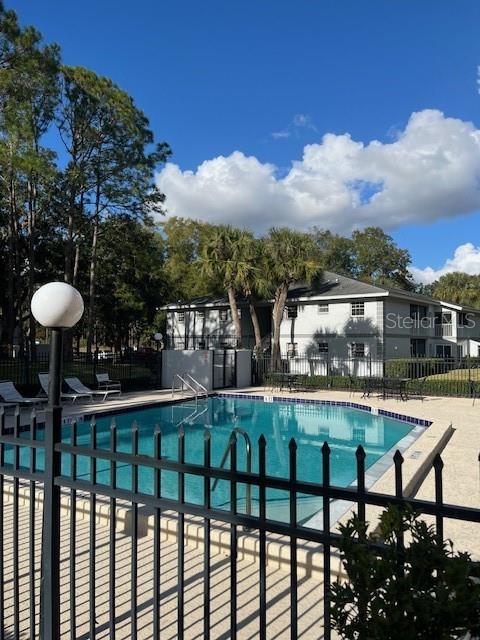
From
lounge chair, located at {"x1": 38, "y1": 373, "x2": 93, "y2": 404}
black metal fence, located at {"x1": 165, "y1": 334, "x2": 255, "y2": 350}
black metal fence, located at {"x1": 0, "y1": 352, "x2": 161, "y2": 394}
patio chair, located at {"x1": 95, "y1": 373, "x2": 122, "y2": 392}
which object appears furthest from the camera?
black metal fence, located at {"x1": 165, "y1": 334, "x2": 255, "y2": 350}

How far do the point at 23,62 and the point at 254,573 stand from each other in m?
19.6

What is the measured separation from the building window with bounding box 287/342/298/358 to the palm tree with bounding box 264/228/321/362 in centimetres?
412

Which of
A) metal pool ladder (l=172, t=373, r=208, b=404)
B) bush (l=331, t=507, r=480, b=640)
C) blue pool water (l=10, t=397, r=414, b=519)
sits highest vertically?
bush (l=331, t=507, r=480, b=640)

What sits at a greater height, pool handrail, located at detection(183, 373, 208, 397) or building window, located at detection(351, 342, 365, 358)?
building window, located at detection(351, 342, 365, 358)

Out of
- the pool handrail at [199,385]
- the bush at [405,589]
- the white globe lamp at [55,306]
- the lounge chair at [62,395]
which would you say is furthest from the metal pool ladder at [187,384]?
the bush at [405,589]

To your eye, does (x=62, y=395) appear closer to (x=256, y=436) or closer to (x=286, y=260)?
(x=256, y=436)

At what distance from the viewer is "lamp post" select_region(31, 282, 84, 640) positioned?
101 inches

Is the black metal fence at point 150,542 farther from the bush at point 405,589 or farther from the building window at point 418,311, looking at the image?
the building window at point 418,311

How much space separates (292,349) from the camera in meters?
28.8

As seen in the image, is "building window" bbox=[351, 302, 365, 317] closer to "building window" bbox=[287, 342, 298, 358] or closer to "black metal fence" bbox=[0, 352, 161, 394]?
"building window" bbox=[287, 342, 298, 358]

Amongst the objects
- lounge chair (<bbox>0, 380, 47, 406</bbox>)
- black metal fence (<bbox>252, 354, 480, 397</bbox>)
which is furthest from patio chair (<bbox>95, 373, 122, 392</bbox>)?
black metal fence (<bbox>252, 354, 480, 397</bbox>)

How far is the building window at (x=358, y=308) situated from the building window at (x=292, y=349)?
4.32 m

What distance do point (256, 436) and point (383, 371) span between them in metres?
13.0

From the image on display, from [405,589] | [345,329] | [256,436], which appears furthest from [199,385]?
[405,589]
